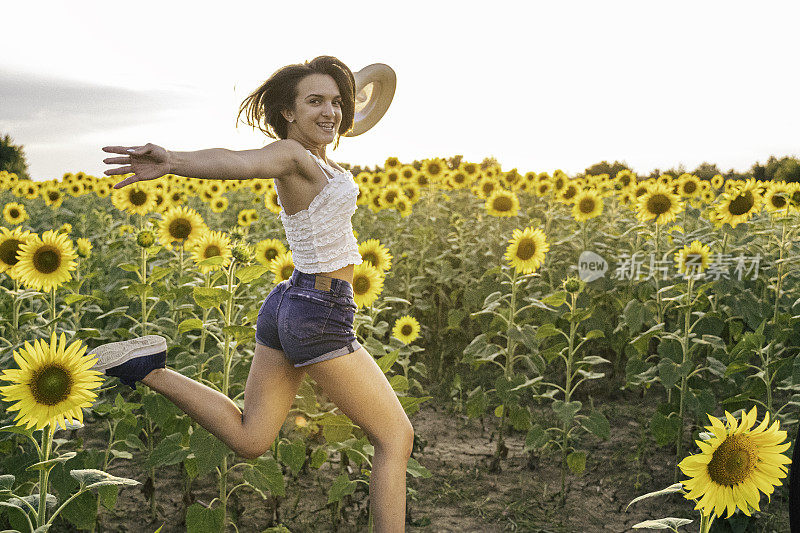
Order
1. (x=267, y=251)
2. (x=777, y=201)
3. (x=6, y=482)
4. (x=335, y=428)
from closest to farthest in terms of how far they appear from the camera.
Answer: (x=6, y=482) → (x=335, y=428) → (x=267, y=251) → (x=777, y=201)

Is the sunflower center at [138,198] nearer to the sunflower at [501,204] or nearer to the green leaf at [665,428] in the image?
the sunflower at [501,204]

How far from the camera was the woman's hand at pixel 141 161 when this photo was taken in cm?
195

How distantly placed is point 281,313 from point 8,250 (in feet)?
6.11

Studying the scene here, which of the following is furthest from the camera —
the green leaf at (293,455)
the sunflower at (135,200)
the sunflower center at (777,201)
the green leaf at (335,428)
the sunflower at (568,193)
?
the sunflower at (568,193)

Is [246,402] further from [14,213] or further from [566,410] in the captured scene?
[14,213]

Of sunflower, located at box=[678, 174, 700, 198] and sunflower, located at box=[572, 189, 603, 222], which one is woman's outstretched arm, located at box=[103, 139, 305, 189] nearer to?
sunflower, located at box=[572, 189, 603, 222]

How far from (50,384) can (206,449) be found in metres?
0.77

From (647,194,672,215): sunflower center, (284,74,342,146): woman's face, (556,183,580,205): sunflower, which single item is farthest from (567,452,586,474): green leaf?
(556,183,580,205): sunflower

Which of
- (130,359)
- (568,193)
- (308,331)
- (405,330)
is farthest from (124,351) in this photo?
(568,193)

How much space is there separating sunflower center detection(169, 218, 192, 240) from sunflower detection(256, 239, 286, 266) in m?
0.44

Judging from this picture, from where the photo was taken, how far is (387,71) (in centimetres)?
344

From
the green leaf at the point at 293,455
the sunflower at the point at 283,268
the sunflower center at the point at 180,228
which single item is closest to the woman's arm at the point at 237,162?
the green leaf at the point at 293,455

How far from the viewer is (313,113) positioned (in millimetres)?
2594

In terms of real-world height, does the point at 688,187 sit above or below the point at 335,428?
above
